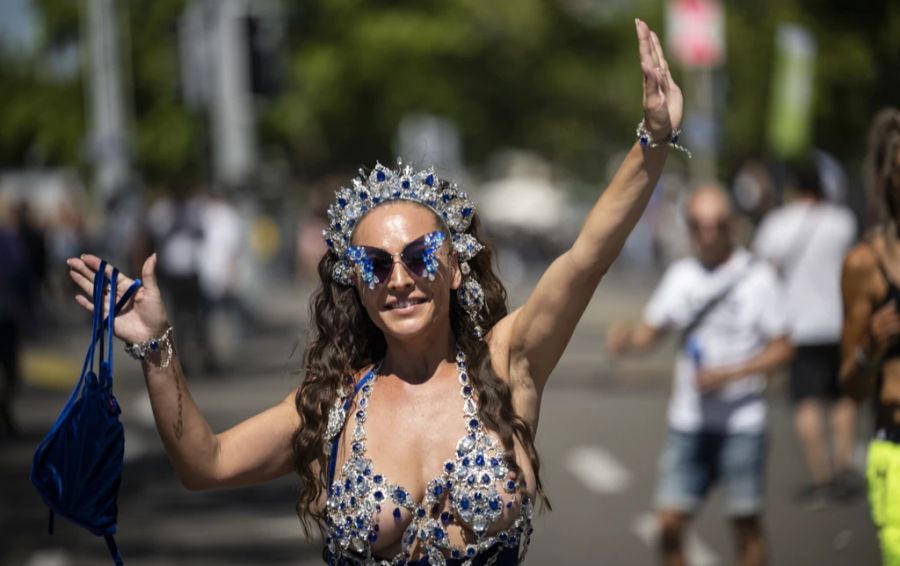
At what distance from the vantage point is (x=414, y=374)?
365 centimetres

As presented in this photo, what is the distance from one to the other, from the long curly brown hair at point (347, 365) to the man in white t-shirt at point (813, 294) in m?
6.49

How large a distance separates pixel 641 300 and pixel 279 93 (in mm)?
10756

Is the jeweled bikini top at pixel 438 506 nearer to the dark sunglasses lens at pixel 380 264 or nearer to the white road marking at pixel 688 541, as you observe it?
the dark sunglasses lens at pixel 380 264

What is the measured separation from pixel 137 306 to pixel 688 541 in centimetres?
542

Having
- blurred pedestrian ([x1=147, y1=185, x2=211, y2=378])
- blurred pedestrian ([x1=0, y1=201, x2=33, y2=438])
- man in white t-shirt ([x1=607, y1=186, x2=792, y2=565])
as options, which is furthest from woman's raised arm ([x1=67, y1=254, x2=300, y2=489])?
blurred pedestrian ([x1=147, y1=185, x2=211, y2=378])

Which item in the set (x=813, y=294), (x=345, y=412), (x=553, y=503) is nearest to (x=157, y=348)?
(x=345, y=412)

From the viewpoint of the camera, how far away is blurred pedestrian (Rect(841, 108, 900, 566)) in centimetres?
470

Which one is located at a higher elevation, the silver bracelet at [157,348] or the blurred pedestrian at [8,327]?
the blurred pedestrian at [8,327]

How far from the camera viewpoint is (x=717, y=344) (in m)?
7.03

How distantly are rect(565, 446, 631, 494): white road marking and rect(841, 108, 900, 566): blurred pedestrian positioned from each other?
17.4 feet

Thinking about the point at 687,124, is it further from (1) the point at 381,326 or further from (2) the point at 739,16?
Answer: (1) the point at 381,326

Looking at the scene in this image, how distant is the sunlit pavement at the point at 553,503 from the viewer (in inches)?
329

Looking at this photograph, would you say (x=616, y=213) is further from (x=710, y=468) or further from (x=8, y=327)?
(x=8, y=327)

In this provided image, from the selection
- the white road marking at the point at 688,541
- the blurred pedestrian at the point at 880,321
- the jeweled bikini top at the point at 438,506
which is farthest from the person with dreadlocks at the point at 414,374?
the white road marking at the point at 688,541
